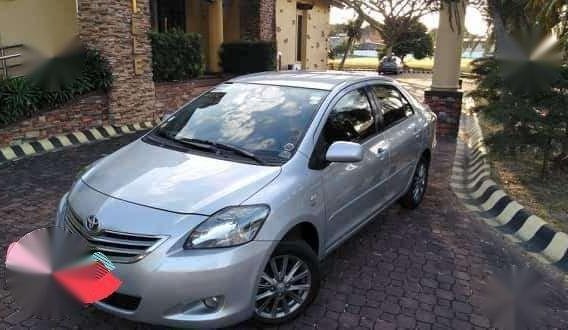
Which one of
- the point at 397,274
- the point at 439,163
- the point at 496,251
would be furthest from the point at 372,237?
the point at 439,163

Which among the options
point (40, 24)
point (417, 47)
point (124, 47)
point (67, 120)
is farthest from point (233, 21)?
point (417, 47)

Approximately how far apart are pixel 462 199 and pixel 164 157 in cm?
422

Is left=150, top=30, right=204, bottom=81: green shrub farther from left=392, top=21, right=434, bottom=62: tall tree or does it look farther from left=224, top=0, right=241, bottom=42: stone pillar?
left=392, top=21, right=434, bottom=62: tall tree

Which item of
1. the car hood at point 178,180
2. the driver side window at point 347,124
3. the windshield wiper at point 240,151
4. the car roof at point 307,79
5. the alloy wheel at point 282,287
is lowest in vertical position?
A: the alloy wheel at point 282,287

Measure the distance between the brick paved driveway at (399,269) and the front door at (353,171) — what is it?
16.0 inches

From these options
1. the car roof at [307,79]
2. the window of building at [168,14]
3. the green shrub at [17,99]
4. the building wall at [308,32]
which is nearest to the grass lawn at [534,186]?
the car roof at [307,79]

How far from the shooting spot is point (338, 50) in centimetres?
4578

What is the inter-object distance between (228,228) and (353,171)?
4.66 ft

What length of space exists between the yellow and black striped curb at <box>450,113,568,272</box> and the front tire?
260 centimetres

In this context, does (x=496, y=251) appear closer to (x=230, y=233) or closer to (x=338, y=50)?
(x=230, y=233)

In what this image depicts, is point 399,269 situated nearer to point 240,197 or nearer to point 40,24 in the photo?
point 240,197

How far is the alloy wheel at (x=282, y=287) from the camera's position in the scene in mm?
3078

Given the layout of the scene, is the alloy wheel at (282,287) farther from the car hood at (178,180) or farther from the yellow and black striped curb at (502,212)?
the yellow and black striped curb at (502,212)

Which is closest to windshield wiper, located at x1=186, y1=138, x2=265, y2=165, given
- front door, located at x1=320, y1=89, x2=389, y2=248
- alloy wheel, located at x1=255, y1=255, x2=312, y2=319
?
front door, located at x1=320, y1=89, x2=389, y2=248
